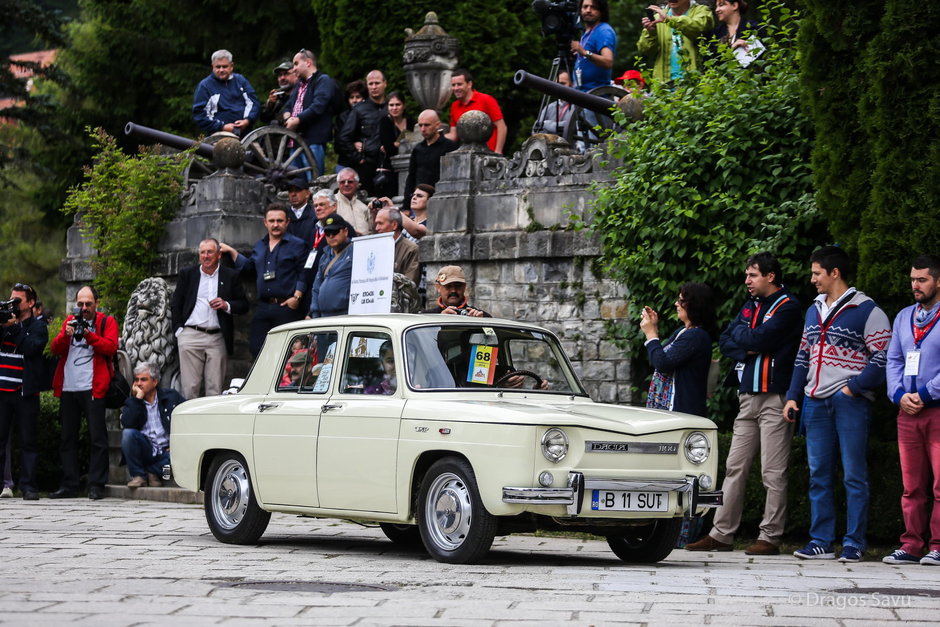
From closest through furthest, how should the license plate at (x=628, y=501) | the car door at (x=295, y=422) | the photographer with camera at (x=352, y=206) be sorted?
the license plate at (x=628, y=501), the car door at (x=295, y=422), the photographer with camera at (x=352, y=206)

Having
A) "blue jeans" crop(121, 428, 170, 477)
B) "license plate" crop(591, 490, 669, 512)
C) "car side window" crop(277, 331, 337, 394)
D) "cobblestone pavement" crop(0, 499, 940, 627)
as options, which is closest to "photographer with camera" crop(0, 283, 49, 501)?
"blue jeans" crop(121, 428, 170, 477)

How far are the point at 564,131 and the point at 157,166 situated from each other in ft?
18.1

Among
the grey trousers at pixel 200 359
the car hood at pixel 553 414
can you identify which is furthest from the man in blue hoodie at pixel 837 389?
the grey trousers at pixel 200 359

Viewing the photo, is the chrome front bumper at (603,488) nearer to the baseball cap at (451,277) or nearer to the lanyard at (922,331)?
the lanyard at (922,331)

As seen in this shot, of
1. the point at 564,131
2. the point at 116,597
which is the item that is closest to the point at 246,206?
the point at 564,131

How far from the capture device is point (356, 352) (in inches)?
445

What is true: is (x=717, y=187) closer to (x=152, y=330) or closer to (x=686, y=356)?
(x=686, y=356)

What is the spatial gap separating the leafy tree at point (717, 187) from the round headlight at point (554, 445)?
449 cm

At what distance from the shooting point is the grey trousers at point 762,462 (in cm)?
1202

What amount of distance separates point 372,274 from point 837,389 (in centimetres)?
480

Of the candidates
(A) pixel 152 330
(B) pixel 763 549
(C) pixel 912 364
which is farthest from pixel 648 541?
(A) pixel 152 330

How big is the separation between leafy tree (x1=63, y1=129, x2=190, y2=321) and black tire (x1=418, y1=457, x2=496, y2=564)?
10904 mm

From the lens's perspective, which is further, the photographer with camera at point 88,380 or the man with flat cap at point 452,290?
the photographer with camera at point 88,380

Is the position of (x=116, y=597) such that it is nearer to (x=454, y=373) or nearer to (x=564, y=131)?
(x=454, y=373)
